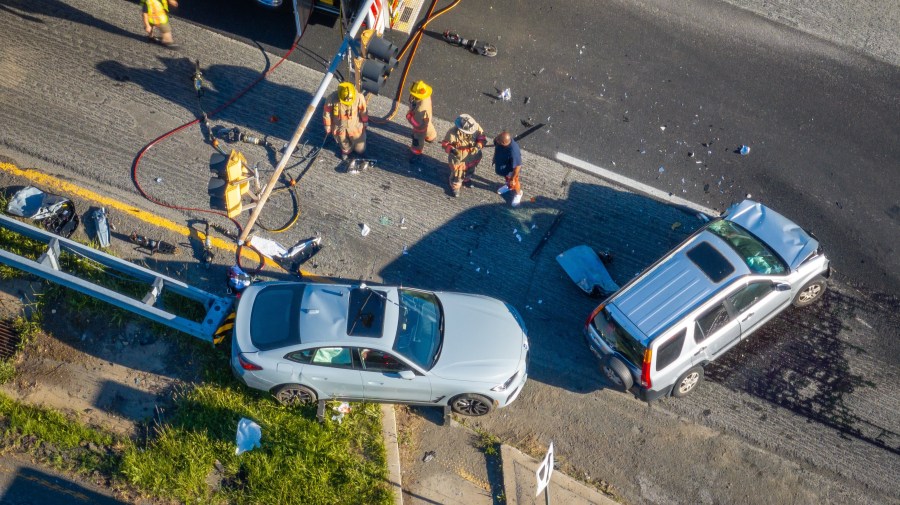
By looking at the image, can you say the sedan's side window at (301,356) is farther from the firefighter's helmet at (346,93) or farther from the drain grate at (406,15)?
the drain grate at (406,15)

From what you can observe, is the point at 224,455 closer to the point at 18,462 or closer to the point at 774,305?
the point at 18,462

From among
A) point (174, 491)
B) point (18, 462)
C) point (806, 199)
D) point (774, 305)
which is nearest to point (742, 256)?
point (774, 305)

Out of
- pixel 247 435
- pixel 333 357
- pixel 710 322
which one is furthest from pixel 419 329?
pixel 710 322

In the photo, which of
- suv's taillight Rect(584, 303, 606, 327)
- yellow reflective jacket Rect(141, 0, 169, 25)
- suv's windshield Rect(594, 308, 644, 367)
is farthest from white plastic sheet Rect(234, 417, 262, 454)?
yellow reflective jacket Rect(141, 0, 169, 25)

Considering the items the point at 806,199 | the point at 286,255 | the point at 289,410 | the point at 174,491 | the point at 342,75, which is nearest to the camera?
the point at 174,491

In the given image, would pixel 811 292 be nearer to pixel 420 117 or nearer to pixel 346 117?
pixel 420 117

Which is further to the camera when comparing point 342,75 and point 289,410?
point 342,75
